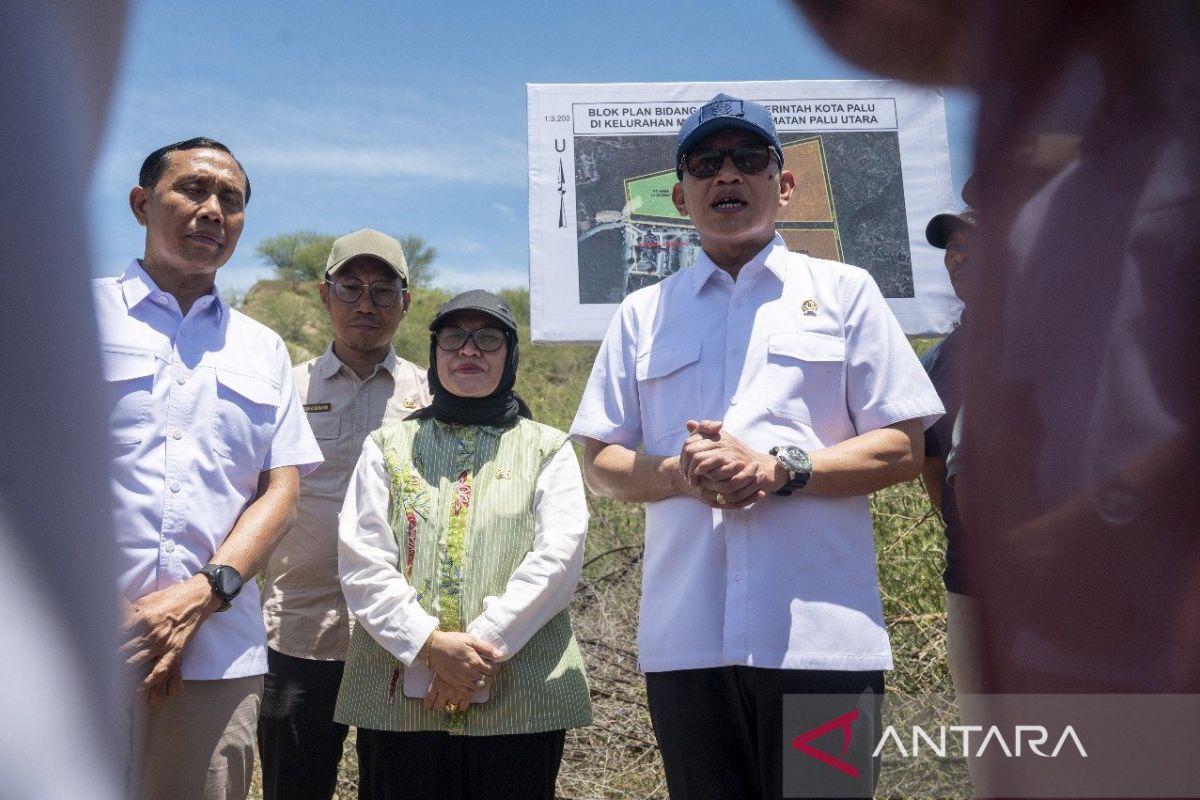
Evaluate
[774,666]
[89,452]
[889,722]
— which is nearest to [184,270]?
[774,666]

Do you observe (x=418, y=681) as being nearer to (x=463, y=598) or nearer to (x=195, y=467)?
(x=463, y=598)

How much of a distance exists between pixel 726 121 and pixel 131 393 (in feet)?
4.95

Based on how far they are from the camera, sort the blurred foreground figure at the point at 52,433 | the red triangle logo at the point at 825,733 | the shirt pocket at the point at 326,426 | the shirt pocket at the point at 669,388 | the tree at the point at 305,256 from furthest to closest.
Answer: the tree at the point at 305,256 → the shirt pocket at the point at 326,426 → the shirt pocket at the point at 669,388 → the red triangle logo at the point at 825,733 → the blurred foreground figure at the point at 52,433

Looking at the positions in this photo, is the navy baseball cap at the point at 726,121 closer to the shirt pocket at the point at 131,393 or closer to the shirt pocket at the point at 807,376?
the shirt pocket at the point at 807,376

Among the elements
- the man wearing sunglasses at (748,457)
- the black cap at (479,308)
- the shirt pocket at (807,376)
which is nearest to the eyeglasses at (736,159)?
the man wearing sunglasses at (748,457)

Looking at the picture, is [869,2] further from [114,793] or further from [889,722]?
[889,722]

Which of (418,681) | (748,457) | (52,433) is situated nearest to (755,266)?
(748,457)

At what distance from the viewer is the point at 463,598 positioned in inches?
104

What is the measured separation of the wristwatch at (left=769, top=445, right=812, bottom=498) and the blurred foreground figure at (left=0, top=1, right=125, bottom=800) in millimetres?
1538

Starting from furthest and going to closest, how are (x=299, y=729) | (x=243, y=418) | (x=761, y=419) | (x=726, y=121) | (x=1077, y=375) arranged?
(x=299, y=729) < (x=243, y=418) < (x=726, y=121) < (x=761, y=419) < (x=1077, y=375)

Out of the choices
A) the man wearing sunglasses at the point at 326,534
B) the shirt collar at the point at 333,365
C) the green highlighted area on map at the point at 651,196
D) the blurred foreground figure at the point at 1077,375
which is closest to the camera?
the blurred foreground figure at the point at 1077,375

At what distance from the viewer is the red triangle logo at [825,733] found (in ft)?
6.15

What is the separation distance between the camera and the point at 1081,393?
53 centimetres

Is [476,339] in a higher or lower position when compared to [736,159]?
lower
